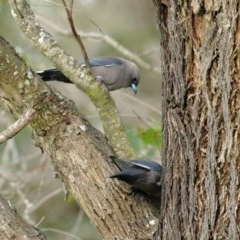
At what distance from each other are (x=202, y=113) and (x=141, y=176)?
0.59 metres

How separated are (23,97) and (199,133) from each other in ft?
2.49

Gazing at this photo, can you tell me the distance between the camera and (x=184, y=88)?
2.63m

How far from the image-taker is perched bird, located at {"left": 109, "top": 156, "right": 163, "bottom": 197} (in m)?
3.05

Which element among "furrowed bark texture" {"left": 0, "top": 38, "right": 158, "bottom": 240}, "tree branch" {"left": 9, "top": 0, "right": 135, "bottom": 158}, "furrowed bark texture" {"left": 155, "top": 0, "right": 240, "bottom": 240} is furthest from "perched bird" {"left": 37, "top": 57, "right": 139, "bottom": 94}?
"furrowed bark texture" {"left": 155, "top": 0, "right": 240, "bottom": 240}

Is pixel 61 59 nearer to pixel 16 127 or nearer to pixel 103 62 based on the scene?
pixel 16 127

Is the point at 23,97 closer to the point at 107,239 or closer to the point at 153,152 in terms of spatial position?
the point at 107,239

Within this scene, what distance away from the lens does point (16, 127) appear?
279 cm

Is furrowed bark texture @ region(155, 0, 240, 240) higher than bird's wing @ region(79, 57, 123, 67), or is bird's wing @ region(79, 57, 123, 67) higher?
bird's wing @ region(79, 57, 123, 67)

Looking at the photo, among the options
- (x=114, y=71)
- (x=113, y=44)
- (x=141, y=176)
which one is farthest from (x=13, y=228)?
(x=113, y=44)

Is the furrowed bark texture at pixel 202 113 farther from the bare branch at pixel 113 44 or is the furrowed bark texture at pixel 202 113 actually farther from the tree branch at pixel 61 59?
the bare branch at pixel 113 44

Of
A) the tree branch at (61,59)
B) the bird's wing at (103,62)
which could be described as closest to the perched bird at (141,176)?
the tree branch at (61,59)

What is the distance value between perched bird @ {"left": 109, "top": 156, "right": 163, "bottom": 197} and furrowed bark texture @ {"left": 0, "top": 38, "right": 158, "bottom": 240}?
3cm

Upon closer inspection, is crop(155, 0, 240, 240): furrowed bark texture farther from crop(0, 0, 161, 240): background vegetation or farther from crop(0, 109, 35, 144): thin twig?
crop(0, 0, 161, 240): background vegetation

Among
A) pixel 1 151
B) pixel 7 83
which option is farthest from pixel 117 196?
pixel 1 151
